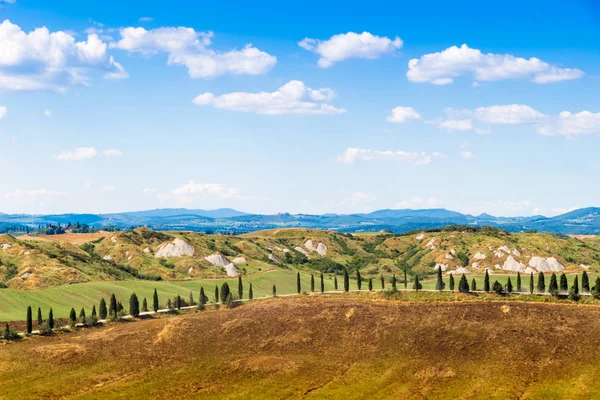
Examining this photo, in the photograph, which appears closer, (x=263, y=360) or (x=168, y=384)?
(x=168, y=384)

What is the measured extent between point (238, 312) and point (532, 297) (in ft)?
246

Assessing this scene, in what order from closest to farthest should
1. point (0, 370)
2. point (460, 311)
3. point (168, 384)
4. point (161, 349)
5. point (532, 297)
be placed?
point (168, 384) → point (0, 370) → point (161, 349) → point (460, 311) → point (532, 297)

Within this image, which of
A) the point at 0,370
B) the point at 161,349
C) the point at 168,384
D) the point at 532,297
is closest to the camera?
the point at 168,384

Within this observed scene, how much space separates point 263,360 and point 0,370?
5047 cm

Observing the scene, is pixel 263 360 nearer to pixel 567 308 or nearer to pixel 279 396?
pixel 279 396

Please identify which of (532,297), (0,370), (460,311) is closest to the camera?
(0,370)

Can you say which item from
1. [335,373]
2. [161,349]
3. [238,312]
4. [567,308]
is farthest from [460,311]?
[161,349]

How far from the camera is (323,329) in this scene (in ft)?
479

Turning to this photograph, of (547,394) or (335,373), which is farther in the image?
(335,373)

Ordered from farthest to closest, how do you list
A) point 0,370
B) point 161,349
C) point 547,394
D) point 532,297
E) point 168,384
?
point 532,297 → point 161,349 → point 0,370 → point 168,384 → point 547,394

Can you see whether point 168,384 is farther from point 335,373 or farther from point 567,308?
point 567,308

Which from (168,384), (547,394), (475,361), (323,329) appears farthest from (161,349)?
(547,394)

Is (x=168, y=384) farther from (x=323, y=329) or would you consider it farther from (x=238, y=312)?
(x=238, y=312)

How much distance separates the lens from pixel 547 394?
104500 millimetres
